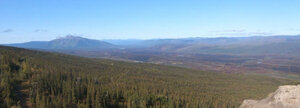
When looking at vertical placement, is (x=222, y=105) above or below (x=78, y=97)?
below

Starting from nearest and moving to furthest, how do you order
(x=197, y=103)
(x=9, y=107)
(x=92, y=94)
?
(x=9, y=107)
(x=92, y=94)
(x=197, y=103)

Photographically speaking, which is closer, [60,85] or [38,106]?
[38,106]

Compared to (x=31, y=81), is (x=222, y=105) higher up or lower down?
lower down

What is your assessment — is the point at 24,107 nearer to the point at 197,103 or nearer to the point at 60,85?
the point at 60,85

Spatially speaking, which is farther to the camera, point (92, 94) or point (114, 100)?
point (114, 100)

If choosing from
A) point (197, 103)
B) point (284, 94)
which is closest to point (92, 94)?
point (197, 103)

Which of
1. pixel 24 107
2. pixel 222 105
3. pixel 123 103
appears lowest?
pixel 222 105

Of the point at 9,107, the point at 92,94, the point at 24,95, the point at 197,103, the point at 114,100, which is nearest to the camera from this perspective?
the point at 9,107

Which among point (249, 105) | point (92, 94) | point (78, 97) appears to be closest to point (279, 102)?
point (249, 105)

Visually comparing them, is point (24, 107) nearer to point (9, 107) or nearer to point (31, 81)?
point (9, 107)
